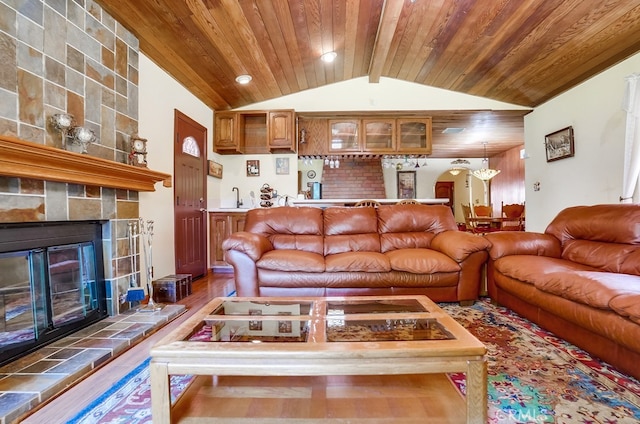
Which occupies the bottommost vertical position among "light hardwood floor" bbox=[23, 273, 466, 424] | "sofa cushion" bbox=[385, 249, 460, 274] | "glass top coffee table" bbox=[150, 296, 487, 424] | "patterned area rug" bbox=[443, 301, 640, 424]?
"patterned area rug" bbox=[443, 301, 640, 424]

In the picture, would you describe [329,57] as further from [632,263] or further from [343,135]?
[632,263]

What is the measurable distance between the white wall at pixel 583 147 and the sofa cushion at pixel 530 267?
71.2 inches

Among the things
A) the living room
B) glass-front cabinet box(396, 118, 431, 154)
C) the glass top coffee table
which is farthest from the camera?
glass-front cabinet box(396, 118, 431, 154)

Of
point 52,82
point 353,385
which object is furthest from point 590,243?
point 52,82

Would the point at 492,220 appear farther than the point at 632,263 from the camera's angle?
Yes

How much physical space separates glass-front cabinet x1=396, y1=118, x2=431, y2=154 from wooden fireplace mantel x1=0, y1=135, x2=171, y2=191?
3.66m

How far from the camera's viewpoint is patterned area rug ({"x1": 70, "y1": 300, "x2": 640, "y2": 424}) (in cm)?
122

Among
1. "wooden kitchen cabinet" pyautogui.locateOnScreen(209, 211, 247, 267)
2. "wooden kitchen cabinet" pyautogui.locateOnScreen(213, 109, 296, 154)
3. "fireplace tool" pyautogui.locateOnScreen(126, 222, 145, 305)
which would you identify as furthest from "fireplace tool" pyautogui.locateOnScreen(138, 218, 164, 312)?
"wooden kitchen cabinet" pyautogui.locateOnScreen(213, 109, 296, 154)

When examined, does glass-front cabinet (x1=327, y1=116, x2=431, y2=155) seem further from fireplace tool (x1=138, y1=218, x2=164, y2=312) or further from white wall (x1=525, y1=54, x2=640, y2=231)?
fireplace tool (x1=138, y1=218, x2=164, y2=312)

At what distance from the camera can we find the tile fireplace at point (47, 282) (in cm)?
168

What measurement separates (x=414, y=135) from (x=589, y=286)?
143 inches

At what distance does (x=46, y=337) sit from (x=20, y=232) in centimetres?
65

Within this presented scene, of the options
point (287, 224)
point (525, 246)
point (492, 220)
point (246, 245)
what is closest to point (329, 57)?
point (287, 224)

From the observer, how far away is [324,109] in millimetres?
4699
